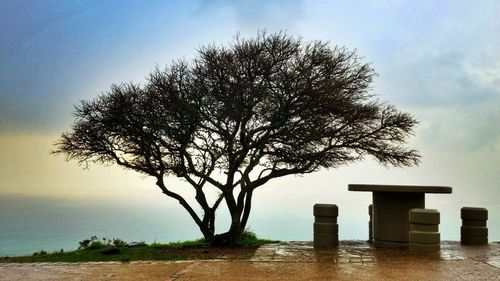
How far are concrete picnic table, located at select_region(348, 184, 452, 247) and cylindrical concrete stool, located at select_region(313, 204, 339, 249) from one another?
81 centimetres

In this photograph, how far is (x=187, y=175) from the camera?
Result: 17453mm

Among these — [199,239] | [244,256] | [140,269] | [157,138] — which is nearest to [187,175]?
[157,138]

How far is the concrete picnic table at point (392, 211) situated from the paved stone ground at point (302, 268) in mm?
1205

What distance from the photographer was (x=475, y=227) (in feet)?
54.1

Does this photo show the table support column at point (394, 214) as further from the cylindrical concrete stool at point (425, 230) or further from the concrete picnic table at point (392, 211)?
the cylindrical concrete stool at point (425, 230)

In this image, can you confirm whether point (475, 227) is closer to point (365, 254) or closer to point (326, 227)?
point (326, 227)

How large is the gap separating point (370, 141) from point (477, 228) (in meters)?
4.21

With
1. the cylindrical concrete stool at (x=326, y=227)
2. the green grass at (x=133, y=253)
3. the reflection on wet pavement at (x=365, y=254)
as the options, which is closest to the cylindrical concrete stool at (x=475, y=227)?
the reflection on wet pavement at (x=365, y=254)

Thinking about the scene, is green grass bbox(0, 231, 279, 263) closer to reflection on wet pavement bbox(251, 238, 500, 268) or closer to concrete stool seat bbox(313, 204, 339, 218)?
reflection on wet pavement bbox(251, 238, 500, 268)

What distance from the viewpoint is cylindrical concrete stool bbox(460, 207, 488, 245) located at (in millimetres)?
16438

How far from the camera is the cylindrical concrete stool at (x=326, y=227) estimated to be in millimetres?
15375

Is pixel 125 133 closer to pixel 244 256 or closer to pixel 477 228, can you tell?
pixel 244 256

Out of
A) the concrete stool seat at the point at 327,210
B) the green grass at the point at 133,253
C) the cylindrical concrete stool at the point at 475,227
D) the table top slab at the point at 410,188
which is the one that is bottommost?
the green grass at the point at 133,253

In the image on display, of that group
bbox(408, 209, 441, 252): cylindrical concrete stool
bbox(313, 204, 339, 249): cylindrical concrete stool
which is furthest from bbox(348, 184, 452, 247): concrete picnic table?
bbox(408, 209, 441, 252): cylindrical concrete stool
